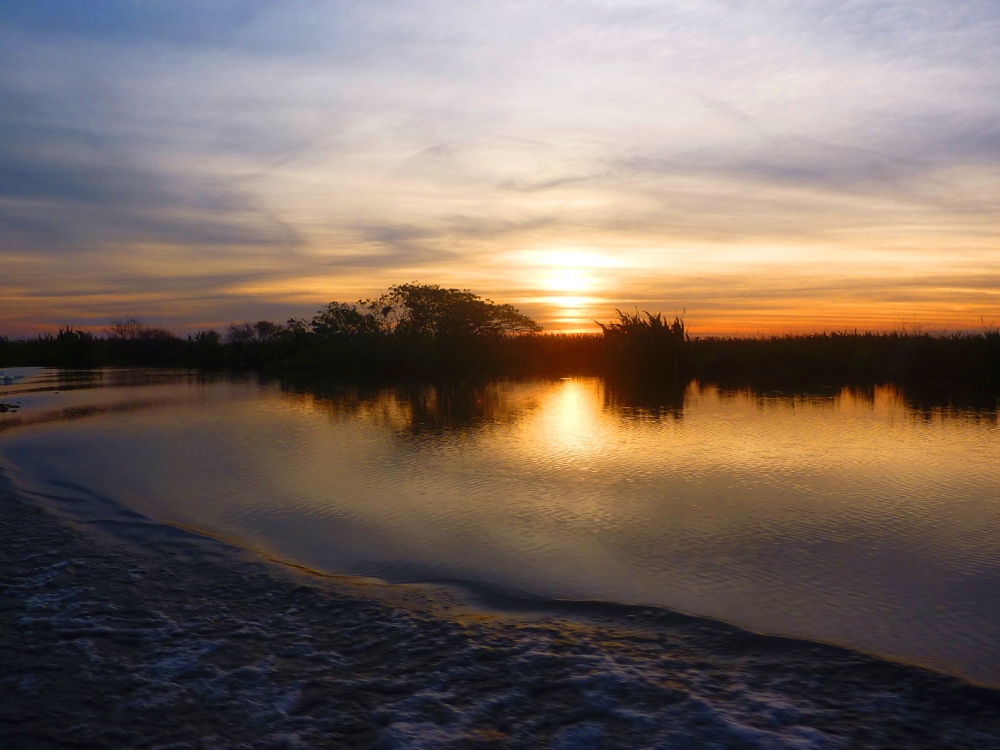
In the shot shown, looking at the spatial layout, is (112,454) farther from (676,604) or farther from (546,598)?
(676,604)

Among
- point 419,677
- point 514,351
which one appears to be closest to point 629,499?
point 419,677

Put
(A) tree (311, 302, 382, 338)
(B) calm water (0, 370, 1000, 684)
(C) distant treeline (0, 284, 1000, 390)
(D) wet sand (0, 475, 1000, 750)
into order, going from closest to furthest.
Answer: (D) wet sand (0, 475, 1000, 750) → (B) calm water (0, 370, 1000, 684) → (C) distant treeline (0, 284, 1000, 390) → (A) tree (311, 302, 382, 338)

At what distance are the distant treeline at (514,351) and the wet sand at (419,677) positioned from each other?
53.2 ft

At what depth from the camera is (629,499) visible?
5.69 m

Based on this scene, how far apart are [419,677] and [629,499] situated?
3.08 metres

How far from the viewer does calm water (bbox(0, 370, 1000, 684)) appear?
12.2ft

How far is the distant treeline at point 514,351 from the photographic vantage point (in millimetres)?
19312

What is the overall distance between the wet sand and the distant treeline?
1622 centimetres

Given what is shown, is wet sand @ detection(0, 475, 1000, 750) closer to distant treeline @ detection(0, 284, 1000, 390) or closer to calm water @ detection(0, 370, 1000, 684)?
calm water @ detection(0, 370, 1000, 684)

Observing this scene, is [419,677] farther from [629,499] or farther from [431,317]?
[431,317]

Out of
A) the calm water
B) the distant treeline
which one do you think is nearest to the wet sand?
the calm water

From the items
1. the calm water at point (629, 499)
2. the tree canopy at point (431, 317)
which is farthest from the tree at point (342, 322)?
the calm water at point (629, 499)

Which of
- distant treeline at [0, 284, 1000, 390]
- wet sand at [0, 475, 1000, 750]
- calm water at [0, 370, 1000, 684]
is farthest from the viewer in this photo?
distant treeline at [0, 284, 1000, 390]

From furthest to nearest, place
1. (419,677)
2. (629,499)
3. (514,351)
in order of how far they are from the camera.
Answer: (514,351) → (629,499) → (419,677)
